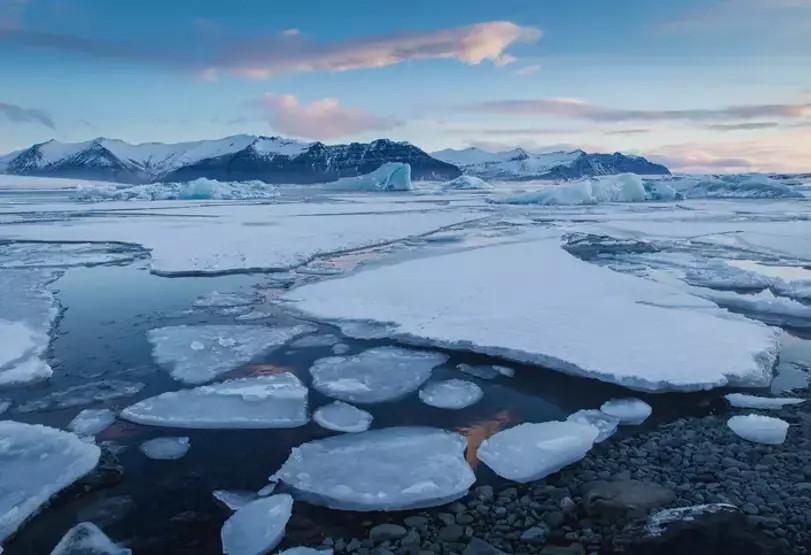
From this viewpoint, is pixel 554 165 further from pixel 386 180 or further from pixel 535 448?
pixel 535 448

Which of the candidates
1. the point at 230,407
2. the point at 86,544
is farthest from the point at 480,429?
the point at 86,544

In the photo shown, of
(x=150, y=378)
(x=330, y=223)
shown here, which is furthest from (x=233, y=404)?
(x=330, y=223)

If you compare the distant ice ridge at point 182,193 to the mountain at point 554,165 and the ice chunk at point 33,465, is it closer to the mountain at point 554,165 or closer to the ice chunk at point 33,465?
the ice chunk at point 33,465

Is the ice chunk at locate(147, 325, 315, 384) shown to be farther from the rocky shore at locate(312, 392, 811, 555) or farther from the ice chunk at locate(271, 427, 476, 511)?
the rocky shore at locate(312, 392, 811, 555)

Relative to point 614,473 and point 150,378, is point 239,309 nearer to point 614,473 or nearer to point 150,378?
point 150,378

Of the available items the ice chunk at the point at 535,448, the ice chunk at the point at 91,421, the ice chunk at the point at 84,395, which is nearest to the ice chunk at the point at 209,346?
the ice chunk at the point at 84,395

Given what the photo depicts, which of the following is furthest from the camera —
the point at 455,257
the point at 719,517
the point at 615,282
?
the point at 455,257
